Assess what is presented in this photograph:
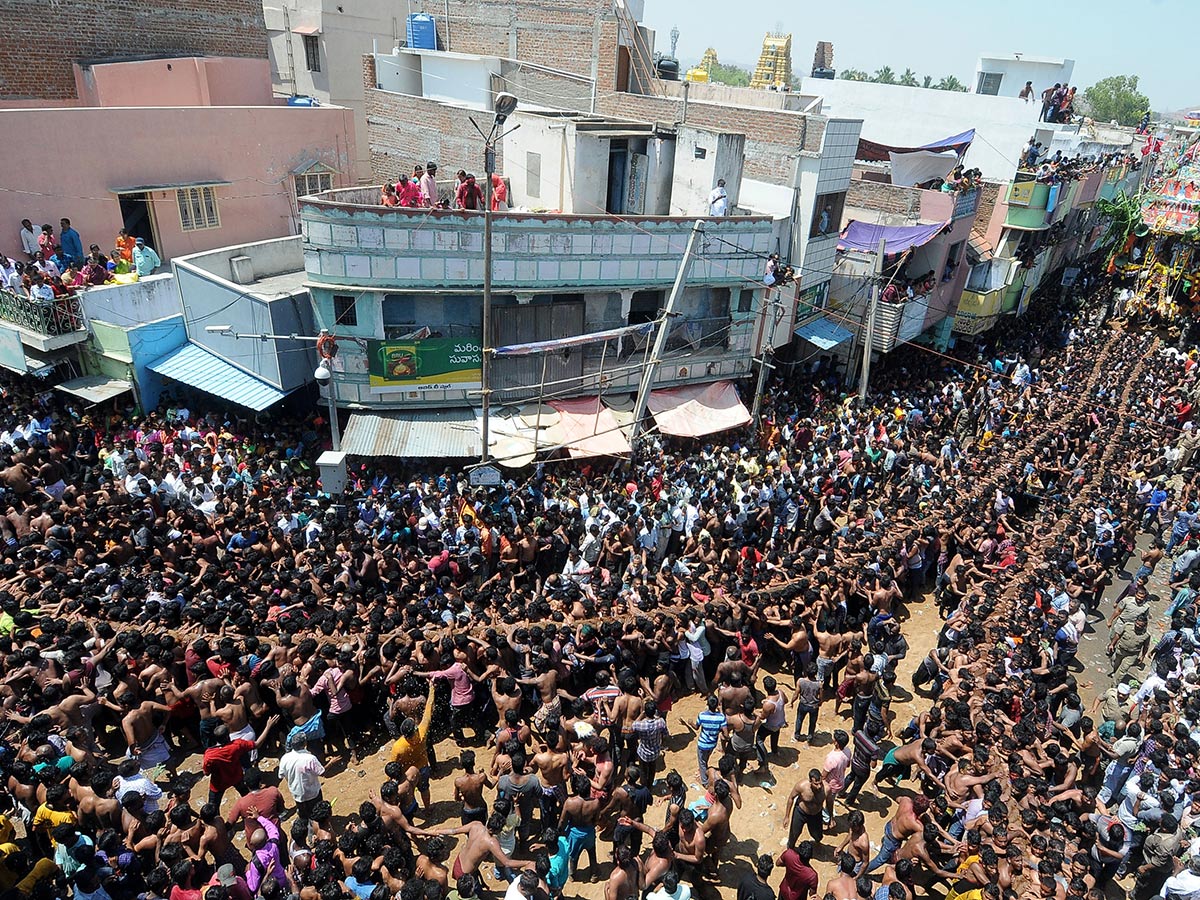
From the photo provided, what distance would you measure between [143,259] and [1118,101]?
139 m

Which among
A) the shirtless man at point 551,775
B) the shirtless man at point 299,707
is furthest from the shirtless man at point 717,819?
the shirtless man at point 299,707

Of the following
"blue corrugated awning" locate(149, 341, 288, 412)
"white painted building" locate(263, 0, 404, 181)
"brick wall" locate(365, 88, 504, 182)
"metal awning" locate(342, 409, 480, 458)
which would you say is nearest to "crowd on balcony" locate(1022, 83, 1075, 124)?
"brick wall" locate(365, 88, 504, 182)

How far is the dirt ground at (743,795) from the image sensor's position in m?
8.15

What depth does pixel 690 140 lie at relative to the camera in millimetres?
19141

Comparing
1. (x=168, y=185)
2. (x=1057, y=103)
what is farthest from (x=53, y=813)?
(x=1057, y=103)

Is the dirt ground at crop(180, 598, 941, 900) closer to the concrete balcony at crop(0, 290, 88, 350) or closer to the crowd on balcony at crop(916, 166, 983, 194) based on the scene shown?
the concrete balcony at crop(0, 290, 88, 350)

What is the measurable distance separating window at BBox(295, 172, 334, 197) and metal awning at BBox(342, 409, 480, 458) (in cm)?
929

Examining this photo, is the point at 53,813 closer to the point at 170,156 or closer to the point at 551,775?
the point at 551,775

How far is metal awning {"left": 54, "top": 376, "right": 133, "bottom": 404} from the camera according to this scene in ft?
51.6

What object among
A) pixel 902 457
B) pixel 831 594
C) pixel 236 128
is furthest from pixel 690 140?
pixel 831 594

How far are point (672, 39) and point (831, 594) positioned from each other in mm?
29568

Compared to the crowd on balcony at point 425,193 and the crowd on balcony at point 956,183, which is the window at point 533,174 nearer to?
the crowd on balcony at point 425,193

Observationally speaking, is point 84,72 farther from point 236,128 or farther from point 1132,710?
point 1132,710

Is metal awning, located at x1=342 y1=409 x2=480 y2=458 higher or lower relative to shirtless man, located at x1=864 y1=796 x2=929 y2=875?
lower
